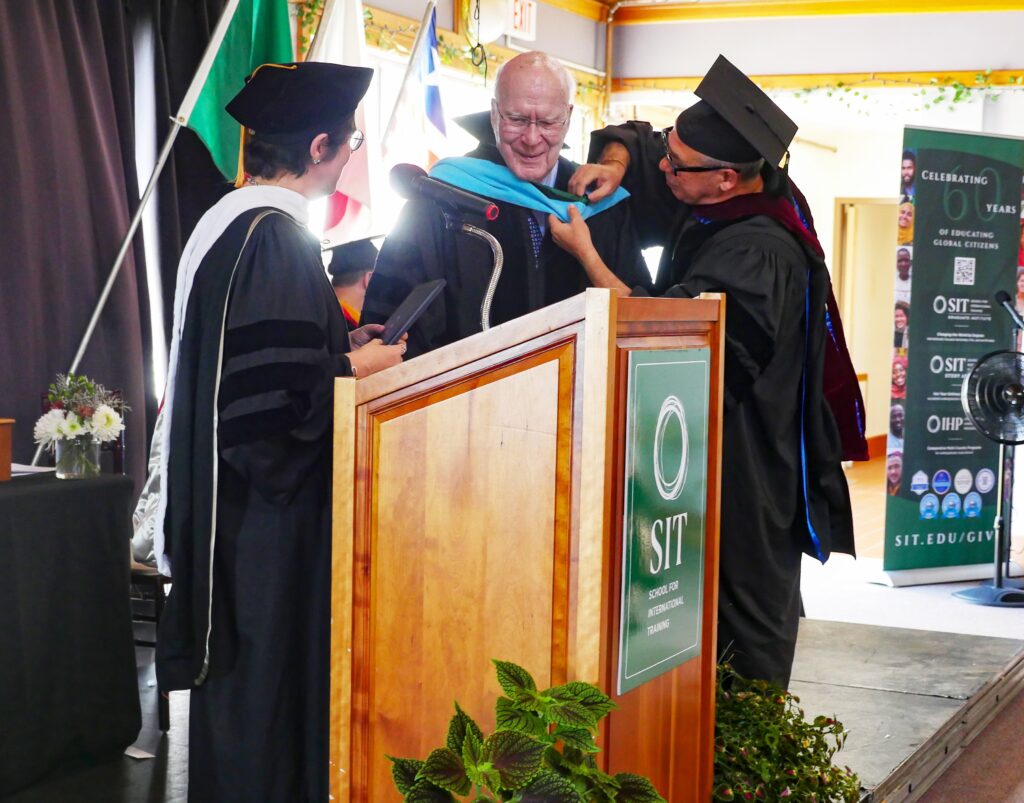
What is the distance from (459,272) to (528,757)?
1.37 metres

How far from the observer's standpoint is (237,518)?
224 centimetres

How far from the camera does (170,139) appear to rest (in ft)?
15.0

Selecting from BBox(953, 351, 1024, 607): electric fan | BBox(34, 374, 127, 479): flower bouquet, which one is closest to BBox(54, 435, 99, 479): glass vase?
BBox(34, 374, 127, 479): flower bouquet

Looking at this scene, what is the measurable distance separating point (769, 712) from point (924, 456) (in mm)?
4670

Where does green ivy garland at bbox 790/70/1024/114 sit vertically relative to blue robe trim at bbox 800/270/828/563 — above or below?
above

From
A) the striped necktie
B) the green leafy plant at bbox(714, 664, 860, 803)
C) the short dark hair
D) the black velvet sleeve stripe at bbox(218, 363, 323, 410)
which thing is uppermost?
the short dark hair

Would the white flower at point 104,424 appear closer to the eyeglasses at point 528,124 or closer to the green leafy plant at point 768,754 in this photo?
the eyeglasses at point 528,124

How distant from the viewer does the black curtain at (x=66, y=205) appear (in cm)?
471

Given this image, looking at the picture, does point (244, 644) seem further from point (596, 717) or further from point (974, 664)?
point (974, 664)

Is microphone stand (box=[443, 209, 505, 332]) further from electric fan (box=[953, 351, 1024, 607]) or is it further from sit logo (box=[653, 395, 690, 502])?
electric fan (box=[953, 351, 1024, 607])

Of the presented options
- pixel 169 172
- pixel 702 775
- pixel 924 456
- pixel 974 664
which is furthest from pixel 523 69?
pixel 924 456

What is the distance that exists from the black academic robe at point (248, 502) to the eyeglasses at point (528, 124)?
63cm

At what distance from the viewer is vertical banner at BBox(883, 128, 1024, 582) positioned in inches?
264

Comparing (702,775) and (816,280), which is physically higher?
(816,280)
